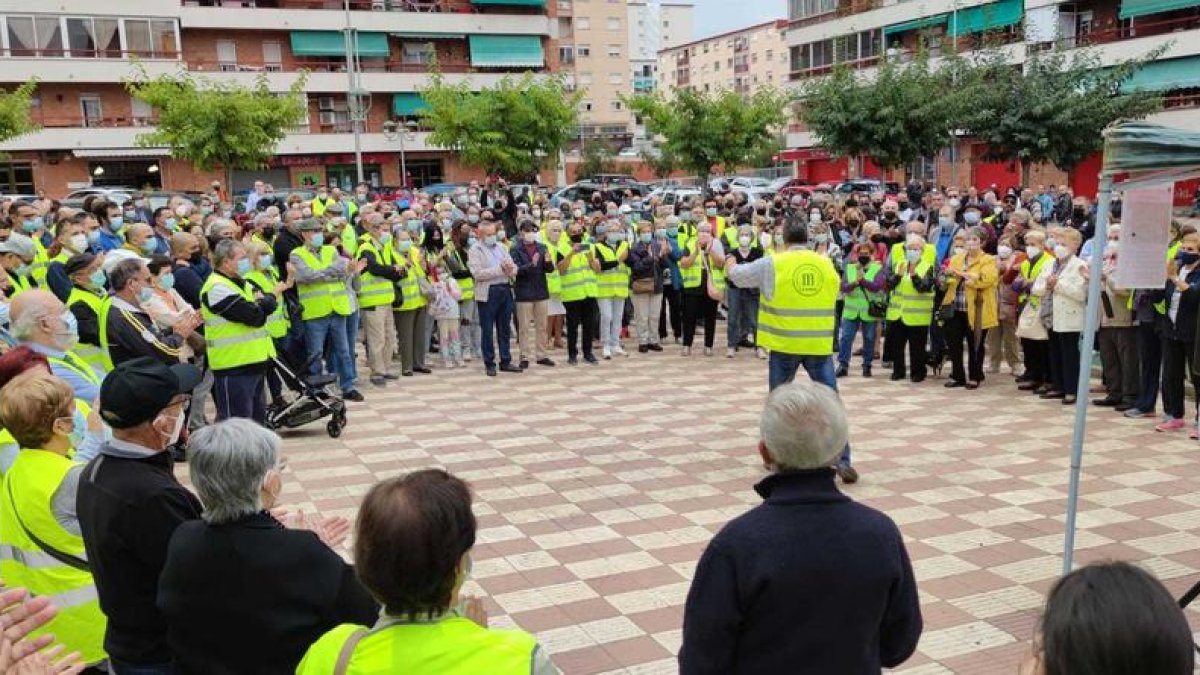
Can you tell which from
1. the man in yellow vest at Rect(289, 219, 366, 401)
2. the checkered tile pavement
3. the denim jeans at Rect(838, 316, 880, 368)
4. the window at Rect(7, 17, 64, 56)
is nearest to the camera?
the checkered tile pavement

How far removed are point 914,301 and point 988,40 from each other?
29908 mm

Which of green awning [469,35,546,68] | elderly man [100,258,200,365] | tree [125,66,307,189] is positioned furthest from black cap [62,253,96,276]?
green awning [469,35,546,68]

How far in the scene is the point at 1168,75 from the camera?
34625mm

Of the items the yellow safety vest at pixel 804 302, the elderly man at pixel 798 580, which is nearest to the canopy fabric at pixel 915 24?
the yellow safety vest at pixel 804 302

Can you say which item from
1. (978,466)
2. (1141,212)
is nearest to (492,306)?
(978,466)

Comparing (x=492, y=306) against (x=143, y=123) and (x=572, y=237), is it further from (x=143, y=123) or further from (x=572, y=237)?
(x=143, y=123)

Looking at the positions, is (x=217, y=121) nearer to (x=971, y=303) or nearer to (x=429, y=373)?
(x=429, y=373)

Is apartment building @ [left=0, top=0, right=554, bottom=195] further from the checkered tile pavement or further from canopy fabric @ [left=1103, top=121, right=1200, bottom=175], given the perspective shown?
canopy fabric @ [left=1103, top=121, right=1200, bottom=175]

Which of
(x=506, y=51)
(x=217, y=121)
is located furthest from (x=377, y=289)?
(x=506, y=51)

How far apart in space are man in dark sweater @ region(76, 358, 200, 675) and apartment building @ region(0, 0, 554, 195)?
135 feet

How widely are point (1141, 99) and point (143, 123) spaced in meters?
38.8

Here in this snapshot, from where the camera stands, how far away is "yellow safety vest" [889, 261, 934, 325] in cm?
1148

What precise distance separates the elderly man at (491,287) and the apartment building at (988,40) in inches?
914

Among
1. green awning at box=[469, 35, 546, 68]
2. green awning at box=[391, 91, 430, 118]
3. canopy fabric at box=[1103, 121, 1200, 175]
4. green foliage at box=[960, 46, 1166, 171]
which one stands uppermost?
green awning at box=[469, 35, 546, 68]
